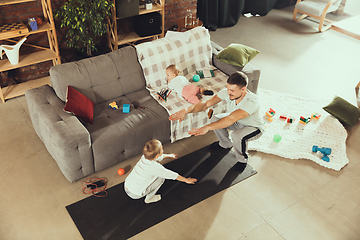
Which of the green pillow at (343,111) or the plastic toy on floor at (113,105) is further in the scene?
the green pillow at (343,111)

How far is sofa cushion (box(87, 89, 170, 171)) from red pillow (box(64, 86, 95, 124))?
0.09 metres

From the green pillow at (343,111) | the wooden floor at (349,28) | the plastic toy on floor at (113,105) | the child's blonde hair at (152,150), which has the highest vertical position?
the wooden floor at (349,28)

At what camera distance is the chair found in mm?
6141

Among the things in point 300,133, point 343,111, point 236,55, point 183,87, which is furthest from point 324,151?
point 183,87

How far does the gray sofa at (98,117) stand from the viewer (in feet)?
9.36

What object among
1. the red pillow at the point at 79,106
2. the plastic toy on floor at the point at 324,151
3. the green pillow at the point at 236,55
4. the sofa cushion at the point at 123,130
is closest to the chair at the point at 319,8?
the green pillow at the point at 236,55

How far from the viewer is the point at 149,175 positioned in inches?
105

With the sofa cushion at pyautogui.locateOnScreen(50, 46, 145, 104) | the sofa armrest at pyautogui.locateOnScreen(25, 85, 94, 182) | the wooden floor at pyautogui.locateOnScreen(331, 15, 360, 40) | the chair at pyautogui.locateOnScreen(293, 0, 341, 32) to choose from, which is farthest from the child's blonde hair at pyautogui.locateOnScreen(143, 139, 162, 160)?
the chair at pyautogui.locateOnScreen(293, 0, 341, 32)

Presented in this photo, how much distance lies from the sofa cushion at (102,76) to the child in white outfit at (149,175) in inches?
43.0

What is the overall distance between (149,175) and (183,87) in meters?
1.22

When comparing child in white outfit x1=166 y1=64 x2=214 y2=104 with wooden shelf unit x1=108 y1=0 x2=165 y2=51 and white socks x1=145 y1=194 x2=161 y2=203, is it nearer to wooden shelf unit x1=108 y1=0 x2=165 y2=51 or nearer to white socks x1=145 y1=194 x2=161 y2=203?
white socks x1=145 y1=194 x2=161 y2=203

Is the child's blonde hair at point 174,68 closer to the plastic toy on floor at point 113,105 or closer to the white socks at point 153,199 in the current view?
the plastic toy on floor at point 113,105

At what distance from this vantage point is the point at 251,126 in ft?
10.2

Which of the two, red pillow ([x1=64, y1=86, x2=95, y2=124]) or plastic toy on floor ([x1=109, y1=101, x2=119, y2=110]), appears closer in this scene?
red pillow ([x1=64, y1=86, x2=95, y2=124])
